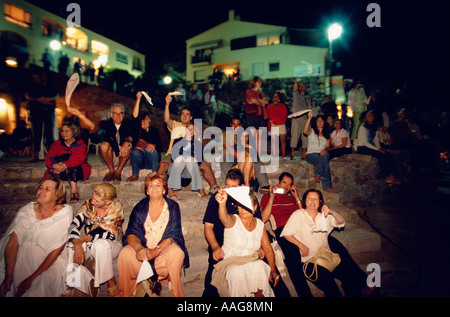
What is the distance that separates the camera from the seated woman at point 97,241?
2402 millimetres

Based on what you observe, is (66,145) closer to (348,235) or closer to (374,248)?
(348,235)

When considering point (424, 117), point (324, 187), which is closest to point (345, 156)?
point (324, 187)

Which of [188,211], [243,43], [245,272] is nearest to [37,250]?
[188,211]

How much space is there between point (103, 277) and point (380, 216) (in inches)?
223

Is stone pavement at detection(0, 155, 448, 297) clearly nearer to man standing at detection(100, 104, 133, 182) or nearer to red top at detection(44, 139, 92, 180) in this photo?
man standing at detection(100, 104, 133, 182)

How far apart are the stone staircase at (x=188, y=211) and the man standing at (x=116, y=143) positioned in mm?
260

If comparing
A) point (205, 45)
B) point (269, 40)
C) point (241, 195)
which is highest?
point (205, 45)

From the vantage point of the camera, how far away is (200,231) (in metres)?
3.48

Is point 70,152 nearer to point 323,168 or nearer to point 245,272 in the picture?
point 245,272

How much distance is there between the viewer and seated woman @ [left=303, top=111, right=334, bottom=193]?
16.2 ft

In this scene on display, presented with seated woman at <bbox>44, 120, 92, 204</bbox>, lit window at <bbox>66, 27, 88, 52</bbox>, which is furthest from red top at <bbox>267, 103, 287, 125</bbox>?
lit window at <bbox>66, 27, 88, 52</bbox>

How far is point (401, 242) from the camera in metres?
4.00

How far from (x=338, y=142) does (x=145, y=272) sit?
521 cm

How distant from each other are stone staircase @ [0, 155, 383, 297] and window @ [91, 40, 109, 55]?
2093 centimetres
